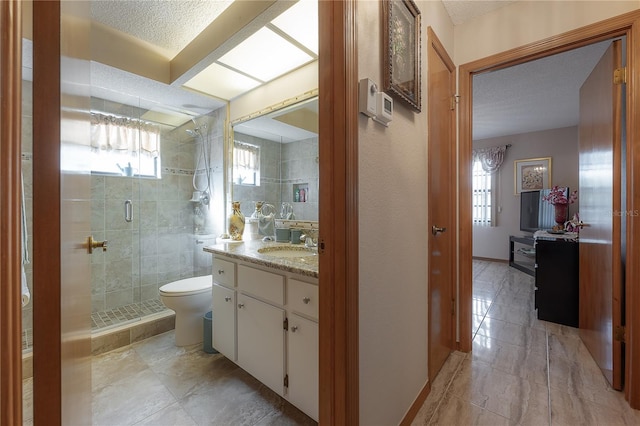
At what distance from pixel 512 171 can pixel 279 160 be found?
497 cm

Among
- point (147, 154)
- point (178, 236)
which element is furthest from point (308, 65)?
point (178, 236)

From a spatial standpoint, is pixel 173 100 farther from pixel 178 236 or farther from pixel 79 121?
pixel 79 121

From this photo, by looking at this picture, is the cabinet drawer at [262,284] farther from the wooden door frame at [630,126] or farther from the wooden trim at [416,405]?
the wooden door frame at [630,126]

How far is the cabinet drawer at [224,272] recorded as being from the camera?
69.9 inches

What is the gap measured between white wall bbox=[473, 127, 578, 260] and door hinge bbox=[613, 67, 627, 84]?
3.90 meters

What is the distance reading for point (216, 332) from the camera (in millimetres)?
1956

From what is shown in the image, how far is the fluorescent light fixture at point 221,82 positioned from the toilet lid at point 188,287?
1.90m

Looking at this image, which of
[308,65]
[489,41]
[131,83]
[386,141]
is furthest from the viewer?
[131,83]

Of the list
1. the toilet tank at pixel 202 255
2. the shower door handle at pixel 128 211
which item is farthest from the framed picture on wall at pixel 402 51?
the shower door handle at pixel 128 211

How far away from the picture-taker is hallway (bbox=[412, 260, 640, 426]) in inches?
56.9

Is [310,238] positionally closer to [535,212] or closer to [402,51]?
[402,51]

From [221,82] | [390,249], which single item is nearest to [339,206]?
[390,249]

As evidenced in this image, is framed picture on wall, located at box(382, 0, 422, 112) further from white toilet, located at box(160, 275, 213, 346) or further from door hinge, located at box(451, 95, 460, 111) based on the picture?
white toilet, located at box(160, 275, 213, 346)

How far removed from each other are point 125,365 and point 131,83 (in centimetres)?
240
